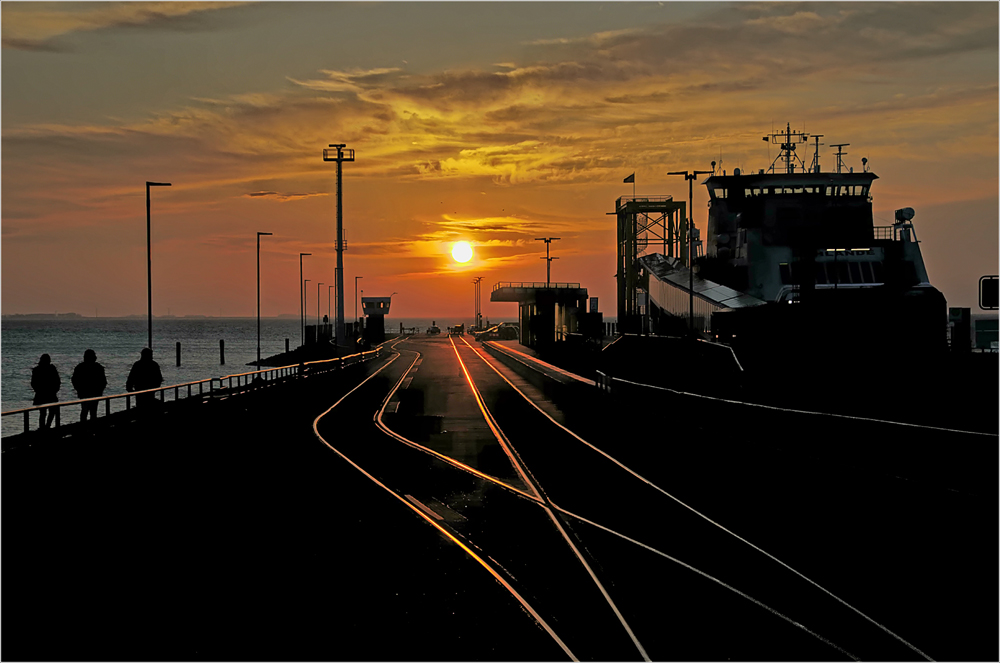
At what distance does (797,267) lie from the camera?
5381cm

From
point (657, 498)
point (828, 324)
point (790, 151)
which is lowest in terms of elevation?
point (657, 498)

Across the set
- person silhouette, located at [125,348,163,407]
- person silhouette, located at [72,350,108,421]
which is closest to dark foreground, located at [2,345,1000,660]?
person silhouette, located at [72,350,108,421]

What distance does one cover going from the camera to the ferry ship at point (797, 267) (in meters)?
30.1

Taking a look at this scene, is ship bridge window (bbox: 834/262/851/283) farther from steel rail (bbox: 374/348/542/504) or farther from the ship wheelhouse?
steel rail (bbox: 374/348/542/504)

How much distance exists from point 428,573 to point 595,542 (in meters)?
2.26

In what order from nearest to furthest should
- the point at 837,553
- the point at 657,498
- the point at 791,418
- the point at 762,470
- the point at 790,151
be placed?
the point at 837,553
the point at 657,498
the point at 762,470
the point at 791,418
the point at 790,151

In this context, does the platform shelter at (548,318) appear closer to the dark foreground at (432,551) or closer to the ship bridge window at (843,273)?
the ship bridge window at (843,273)

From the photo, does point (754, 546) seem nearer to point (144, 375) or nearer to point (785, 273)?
point (144, 375)

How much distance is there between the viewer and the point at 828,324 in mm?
28000

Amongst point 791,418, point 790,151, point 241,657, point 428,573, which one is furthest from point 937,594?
point 790,151

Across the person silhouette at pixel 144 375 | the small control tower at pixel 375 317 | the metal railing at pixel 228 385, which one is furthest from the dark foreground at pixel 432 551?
the small control tower at pixel 375 317

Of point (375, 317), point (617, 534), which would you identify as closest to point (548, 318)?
point (375, 317)

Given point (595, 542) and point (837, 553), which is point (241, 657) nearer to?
Answer: point (595, 542)

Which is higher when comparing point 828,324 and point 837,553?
point 828,324
